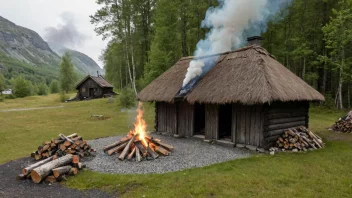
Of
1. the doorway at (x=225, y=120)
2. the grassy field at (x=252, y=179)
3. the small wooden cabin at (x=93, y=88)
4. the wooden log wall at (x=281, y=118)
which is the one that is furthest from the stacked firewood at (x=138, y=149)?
the small wooden cabin at (x=93, y=88)

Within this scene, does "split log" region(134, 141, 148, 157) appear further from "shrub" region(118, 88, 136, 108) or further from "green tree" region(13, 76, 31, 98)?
"green tree" region(13, 76, 31, 98)

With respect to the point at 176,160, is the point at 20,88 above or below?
above

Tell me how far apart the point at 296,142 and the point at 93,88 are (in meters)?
37.1

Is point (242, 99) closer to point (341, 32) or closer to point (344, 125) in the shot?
point (344, 125)

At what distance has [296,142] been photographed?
9891 millimetres

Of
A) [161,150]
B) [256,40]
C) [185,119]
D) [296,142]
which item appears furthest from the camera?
[185,119]

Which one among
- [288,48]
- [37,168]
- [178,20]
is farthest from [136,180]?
[288,48]

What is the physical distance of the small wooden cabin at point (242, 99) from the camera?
31.3 ft

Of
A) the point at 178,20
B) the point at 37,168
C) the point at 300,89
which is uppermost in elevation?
the point at 178,20

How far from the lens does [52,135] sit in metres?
14.0

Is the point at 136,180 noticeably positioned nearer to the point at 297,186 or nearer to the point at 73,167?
the point at 73,167

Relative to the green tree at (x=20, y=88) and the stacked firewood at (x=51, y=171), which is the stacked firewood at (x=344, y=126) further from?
the green tree at (x=20, y=88)

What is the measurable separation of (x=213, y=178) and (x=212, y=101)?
13.6 feet

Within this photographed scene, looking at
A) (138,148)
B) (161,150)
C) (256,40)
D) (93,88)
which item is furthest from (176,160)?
(93,88)
